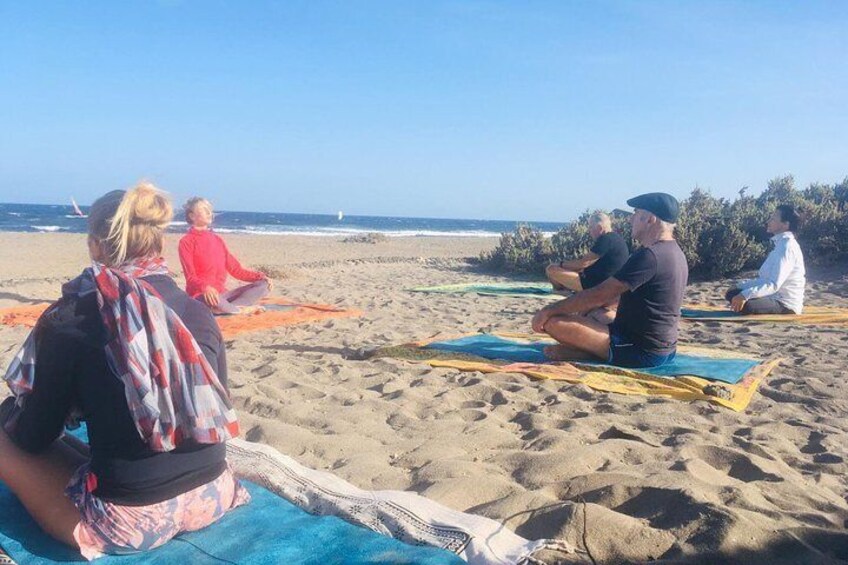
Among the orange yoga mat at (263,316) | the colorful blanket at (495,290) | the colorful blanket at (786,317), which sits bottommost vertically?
the orange yoga mat at (263,316)

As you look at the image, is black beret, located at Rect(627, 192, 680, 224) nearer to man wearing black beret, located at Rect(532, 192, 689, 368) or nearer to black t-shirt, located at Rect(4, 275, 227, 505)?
man wearing black beret, located at Rect(532, 192, 689, 368)

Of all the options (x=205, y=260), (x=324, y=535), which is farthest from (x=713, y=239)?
(x=324, y=535)

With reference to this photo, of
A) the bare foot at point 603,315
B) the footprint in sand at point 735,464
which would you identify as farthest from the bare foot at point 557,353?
the footprint in sand at point 735,464

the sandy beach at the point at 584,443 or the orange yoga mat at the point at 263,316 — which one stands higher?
the orange yoga mat at the point at 263,316

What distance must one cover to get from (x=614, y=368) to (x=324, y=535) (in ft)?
10.4

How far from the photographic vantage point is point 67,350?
2.24 m

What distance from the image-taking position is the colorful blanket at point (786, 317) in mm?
7352

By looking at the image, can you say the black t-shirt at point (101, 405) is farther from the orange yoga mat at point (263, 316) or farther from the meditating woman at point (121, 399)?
the orange yoga mat at point (263, 316)

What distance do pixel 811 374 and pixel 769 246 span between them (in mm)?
9051

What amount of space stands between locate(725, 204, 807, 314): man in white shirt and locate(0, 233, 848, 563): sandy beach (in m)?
0.67

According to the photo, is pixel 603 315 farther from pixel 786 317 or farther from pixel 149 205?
pixel 149 205

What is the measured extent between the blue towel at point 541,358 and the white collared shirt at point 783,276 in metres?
2.36

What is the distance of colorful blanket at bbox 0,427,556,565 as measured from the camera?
8.04 feet

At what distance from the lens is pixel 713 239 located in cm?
1243
